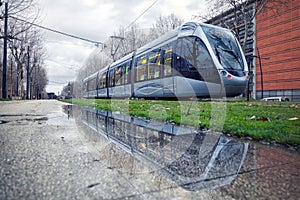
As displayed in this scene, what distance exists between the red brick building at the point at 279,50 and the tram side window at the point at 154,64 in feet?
85.2

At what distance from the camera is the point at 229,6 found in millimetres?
19188

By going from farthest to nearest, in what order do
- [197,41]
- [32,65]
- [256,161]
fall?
[32,65] → [197,41] → [256,161]

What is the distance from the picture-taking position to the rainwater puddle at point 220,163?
1547 millimetres

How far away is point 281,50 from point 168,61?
115 ft

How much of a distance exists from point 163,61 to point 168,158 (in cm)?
944

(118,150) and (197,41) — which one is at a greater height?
(197,41)

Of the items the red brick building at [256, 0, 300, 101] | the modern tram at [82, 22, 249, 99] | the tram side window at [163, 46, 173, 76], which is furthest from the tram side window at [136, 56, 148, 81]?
the red brick building at [256, 0, 300, 101]

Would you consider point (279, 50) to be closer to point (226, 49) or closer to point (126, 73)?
point (126, 73)

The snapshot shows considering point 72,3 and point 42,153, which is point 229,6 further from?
point 42,153

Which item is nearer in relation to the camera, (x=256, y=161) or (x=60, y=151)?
(x=256, y=161)

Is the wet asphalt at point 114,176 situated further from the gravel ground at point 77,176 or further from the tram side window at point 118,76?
the tram side window at point 118,76

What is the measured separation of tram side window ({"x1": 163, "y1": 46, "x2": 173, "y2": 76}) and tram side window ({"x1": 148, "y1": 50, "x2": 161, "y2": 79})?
596 mm

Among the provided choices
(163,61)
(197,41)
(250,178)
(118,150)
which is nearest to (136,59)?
(163,61)

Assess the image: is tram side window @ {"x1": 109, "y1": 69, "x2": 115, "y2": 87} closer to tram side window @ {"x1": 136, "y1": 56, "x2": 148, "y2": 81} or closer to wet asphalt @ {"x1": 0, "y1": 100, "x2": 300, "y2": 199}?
tram side window @ {"x1": 136, "y1": 56, "x2": 148, "y2": 81}
